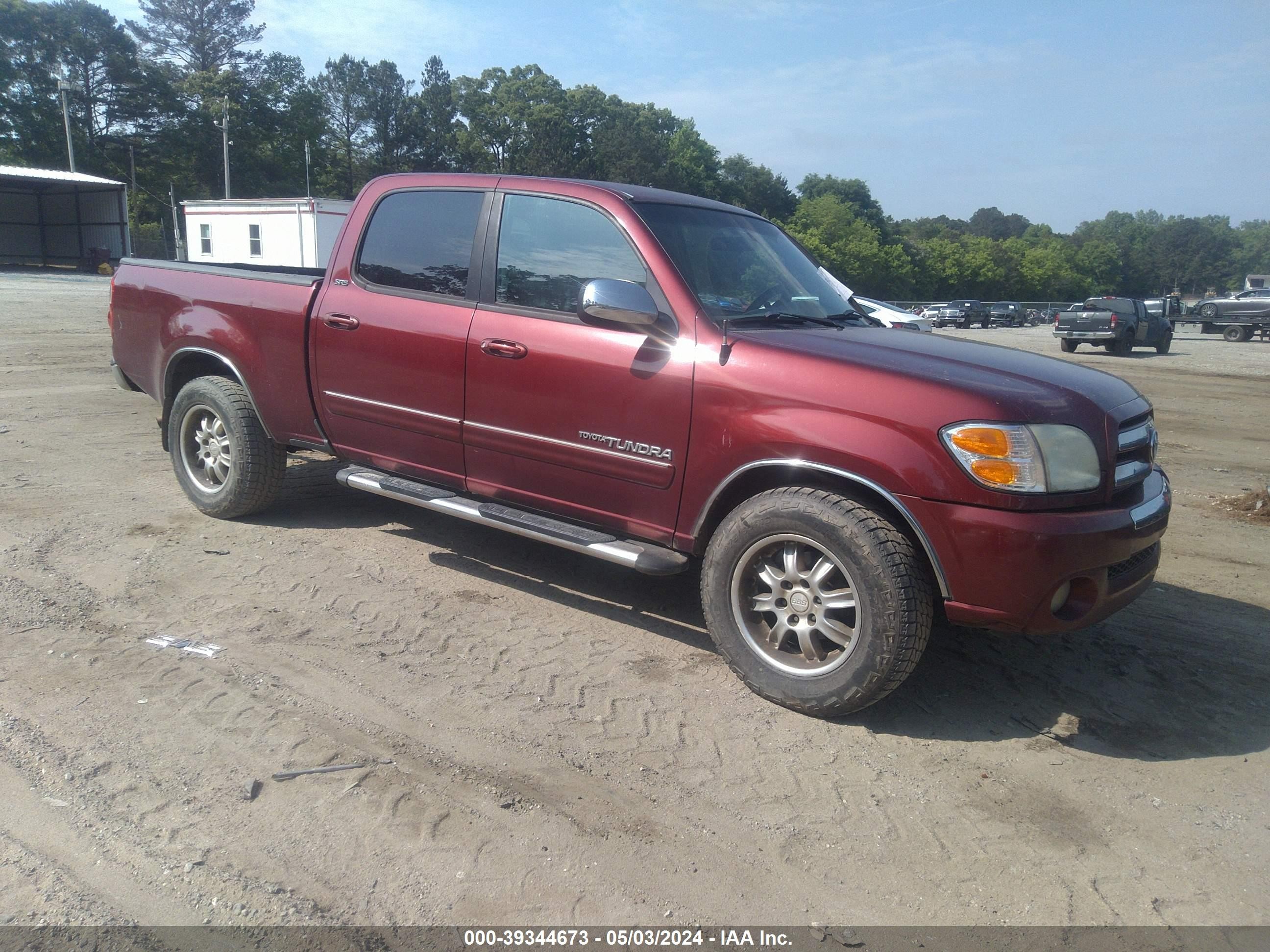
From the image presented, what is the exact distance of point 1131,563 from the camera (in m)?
3.71

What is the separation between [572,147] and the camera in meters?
74.9

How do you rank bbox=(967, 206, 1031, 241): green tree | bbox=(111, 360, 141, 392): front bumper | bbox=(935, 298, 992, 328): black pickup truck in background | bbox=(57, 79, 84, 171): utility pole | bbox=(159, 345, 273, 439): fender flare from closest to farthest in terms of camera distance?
bbox=(159, 345, 273, 439): fender flare, bbox=(111, 360, 141, 392): front bumper, bbox=(57, 79, 84, 171): utility pole, bbox=(935, 298, 992, 328): black pickup truck in background, bbox=(967, 206, 1031, 241): green tree

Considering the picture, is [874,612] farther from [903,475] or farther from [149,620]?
[149,620]

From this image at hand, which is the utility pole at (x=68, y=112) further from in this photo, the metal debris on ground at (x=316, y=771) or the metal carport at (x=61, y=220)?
the metal debris on ground at (x=316, y=771)

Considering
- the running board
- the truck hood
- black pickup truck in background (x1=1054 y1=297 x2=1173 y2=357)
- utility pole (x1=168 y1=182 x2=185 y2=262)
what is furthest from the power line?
the truck hood

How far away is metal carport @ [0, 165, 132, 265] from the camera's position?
45000 mm

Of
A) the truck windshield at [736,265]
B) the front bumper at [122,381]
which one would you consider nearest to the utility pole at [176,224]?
the front bumper at [122,381]

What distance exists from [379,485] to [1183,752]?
376cm

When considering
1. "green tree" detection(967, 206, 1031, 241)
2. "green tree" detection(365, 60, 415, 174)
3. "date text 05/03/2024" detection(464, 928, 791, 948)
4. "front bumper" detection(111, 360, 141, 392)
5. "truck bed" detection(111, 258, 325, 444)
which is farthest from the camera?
"green tree" detection(967, 206, 1031, 241)

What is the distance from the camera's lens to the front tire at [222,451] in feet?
18.2

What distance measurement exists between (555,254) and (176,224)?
145 feet

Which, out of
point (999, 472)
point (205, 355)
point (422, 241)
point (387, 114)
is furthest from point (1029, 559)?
point (387, 114)

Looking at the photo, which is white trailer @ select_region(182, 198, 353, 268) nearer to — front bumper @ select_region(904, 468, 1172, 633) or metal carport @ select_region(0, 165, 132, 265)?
metal carport @ select_region(0, 165, 132, 265)

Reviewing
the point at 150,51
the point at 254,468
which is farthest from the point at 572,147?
the point at 254,468
